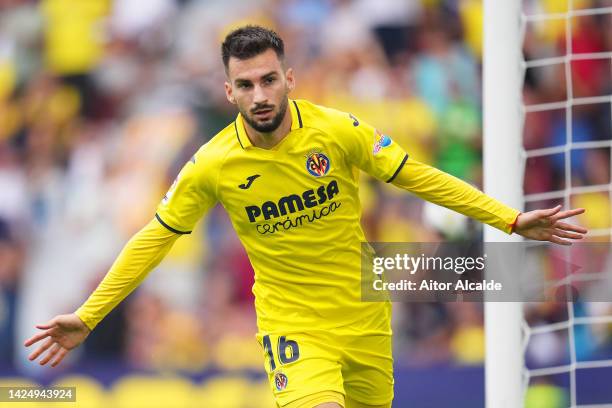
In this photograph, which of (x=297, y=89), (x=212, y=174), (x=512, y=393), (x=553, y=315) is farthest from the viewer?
(x=297, y=89)

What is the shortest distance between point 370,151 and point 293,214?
0.44 meters

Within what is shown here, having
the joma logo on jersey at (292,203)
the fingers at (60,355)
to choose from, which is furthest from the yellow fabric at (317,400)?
the fingers at (60,355)

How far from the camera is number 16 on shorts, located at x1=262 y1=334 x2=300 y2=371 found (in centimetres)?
490

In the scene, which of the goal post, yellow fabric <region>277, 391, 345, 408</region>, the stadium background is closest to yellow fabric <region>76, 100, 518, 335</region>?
yellow fabric <region>277, 391, 345, 408</region>

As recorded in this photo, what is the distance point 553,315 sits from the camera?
8.72 metres

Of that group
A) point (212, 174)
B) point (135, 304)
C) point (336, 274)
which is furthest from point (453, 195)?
point (135, 304)

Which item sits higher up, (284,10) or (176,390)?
(284,10)

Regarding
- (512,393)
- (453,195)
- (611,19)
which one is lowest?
(512,393)

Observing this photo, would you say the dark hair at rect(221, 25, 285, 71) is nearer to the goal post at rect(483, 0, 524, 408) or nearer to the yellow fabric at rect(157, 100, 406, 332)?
the yellow fabric at rect(157, 100, 406, 332)

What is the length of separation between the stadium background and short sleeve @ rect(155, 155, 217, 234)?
13.0ft

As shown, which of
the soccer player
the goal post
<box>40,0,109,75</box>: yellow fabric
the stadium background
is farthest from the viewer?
<box>40,0,109,75</box>: yellow fabric

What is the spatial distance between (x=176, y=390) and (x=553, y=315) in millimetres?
3037

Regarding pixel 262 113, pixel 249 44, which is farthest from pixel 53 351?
pixel 249 44

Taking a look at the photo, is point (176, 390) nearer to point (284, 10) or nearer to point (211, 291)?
point (211, 291)
